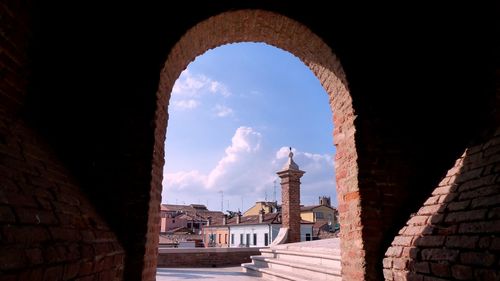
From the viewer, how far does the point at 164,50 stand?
3.59 meters

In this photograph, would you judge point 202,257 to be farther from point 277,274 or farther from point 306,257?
point 306,257

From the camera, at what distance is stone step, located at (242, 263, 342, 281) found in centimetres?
707

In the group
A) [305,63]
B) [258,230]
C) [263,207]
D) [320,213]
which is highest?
[305,63]

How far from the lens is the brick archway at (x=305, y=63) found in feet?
11.4

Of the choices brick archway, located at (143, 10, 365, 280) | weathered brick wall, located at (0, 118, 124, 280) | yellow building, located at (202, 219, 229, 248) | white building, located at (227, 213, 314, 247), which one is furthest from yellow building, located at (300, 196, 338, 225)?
weathered brick wall, located at (0, 118, 124, 280)

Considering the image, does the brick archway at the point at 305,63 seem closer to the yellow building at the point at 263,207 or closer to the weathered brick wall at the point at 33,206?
the weathered brick wall at the point at 33,206

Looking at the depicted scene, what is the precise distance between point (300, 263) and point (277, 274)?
93cm

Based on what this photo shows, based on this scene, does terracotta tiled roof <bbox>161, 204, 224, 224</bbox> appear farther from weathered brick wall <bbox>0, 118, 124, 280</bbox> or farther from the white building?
weathered brick wall <bbox>0, 118, 124, 280</bbox>

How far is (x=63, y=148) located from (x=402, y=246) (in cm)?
333

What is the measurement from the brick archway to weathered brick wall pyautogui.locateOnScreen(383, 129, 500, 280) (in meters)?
0.48

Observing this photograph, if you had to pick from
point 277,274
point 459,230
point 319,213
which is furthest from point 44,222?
point 319,213

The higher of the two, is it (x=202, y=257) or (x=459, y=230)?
(x=459, y=230)

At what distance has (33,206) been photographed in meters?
2.04

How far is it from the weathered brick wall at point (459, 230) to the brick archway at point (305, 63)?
0.48 metres
